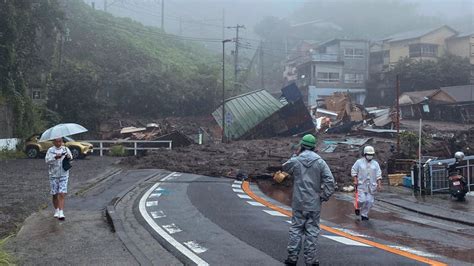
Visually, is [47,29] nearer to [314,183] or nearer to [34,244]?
[34,244]

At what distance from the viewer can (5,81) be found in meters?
28.1

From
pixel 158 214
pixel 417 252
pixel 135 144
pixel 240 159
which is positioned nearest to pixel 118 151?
pixel 135 144

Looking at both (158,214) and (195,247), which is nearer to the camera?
(195,247)

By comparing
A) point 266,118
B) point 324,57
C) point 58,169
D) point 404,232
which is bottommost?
point 404,232

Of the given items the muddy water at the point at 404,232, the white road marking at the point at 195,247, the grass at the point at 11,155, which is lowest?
the muddy water at the point at 404,232

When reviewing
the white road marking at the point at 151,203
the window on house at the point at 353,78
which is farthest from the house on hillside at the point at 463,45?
the white road marking at the point at 151,203

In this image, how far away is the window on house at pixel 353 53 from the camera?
217 feet

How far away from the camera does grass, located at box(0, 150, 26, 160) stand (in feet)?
84.7

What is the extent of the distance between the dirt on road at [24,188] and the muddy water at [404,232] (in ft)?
19.8

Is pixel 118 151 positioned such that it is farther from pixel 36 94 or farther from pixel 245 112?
pixel 245 112

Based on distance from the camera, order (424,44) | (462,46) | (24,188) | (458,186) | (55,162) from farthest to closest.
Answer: (424,44)
(462,46)
(24,188)
(458,186)
(55,162)

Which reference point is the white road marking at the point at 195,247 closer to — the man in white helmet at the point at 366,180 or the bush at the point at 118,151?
the man in white helmet at the point at 366,180

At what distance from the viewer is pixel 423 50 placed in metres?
63.4

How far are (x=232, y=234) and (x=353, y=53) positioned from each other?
2422 inches
